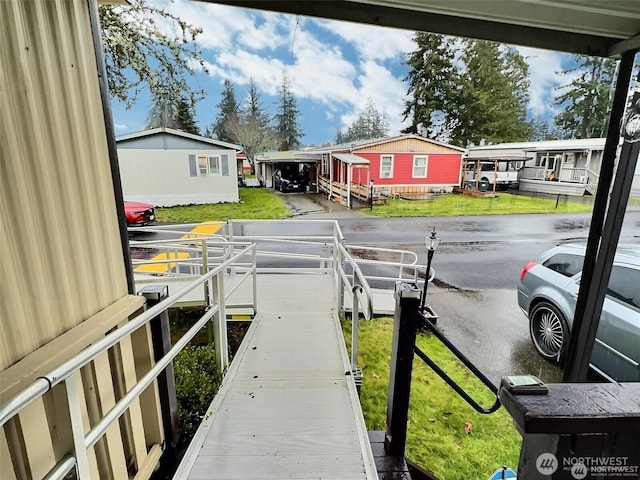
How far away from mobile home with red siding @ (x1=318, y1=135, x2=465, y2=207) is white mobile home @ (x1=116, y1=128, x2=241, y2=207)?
0.78 m

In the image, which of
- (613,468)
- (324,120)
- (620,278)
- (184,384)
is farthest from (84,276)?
(620,278)

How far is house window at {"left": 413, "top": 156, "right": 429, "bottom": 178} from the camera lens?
243 cm

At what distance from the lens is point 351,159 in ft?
8.23

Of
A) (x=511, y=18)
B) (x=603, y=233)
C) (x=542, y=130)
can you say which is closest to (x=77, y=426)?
(x=511, y=18)

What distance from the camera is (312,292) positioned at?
2.78m

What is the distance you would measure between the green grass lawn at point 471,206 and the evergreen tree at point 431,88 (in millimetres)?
510

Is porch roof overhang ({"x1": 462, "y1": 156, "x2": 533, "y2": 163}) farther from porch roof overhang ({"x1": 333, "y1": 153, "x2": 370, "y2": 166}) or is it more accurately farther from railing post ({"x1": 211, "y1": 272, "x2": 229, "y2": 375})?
railing post ({"x1": 211, "y1": 272, "x2": 229, "y2": 375})

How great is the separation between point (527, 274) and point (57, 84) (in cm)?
278

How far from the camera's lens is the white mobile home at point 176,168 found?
1.96m

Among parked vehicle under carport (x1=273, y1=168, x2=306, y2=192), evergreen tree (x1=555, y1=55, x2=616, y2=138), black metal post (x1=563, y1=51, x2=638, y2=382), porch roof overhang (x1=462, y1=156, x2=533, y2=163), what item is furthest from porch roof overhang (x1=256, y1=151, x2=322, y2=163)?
black metal post (x1=563, y1=51, x2=638, y2=382)

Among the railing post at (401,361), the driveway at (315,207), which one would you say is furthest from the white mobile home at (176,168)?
the railing post at (401,361)

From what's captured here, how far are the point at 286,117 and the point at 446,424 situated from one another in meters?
2.21

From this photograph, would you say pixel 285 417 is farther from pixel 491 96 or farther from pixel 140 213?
pixel 491 96

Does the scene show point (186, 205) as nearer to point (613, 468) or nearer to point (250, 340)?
point (250, 340)
